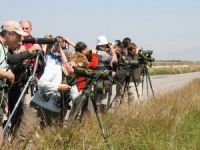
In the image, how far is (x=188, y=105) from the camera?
10.1 metres

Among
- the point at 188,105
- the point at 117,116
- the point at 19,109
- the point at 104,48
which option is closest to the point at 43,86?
the point at 19,109

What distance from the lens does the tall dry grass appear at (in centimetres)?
594

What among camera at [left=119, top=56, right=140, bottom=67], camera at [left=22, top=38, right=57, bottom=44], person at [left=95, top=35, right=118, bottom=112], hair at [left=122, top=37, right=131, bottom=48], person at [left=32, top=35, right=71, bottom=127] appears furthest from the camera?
hair at [left=122, top=37, right=131, bottom=48]

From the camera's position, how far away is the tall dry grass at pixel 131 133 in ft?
19.5

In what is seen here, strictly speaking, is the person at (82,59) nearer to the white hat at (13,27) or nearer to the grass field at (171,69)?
the white hat at (13,27)

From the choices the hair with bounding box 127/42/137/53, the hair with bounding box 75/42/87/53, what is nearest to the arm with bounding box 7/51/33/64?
the hair with bounding box 75/42/87/53

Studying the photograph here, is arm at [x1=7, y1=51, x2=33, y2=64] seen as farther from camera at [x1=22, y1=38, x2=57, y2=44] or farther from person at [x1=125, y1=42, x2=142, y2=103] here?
person at [x1=125, y1=42, x2=142, y2=103]

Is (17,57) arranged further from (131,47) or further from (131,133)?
(131,47)

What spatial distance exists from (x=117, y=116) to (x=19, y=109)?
5.04ft

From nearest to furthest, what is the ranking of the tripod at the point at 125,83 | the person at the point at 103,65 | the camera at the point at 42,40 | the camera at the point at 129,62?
1. the camera at the point at 42,40
2. the person at the point at 103,65
3. the camera at the point at 129,62
4. the tripod at the point at 125,83

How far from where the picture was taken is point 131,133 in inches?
265

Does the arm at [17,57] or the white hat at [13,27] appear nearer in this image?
the white hat at [13,27]

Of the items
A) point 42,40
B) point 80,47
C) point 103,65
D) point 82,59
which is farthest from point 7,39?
point 103,65

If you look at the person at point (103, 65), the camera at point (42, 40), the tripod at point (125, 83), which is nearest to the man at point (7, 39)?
the camera at point (42, 40)
